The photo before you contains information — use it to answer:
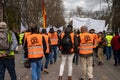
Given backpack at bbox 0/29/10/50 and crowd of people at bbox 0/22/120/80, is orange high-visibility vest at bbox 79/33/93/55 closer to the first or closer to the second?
crowd of people at bbox 0/22/120/80

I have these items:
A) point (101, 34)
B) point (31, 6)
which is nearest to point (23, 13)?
point (31, 6)

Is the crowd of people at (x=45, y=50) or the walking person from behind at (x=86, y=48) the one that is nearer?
the crowd of people at (x=45, y=50)

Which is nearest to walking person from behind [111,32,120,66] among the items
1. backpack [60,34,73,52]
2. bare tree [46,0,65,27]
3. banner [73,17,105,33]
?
backpack [60,34,73,52]

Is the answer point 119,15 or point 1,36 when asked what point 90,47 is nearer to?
point 1,36

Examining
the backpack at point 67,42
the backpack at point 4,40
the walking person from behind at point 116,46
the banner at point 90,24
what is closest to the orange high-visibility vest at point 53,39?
the walking person from behind at point 116,46

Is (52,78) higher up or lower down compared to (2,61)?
lower down

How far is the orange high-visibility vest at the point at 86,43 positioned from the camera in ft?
35.3

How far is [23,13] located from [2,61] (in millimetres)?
30845

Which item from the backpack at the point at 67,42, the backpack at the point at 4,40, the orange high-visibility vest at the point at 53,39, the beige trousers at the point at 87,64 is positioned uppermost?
the backpack at the point at 4,40

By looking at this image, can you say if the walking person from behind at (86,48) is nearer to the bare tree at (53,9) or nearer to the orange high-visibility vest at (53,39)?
the orange high-visibility vest at (53,39)

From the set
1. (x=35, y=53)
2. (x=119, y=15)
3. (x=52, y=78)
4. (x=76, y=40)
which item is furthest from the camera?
(x=119, y=15)

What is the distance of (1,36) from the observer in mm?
8516

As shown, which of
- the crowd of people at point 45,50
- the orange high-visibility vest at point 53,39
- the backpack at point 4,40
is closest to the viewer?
the backpack at point 4,40

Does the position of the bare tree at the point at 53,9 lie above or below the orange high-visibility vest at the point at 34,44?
above
